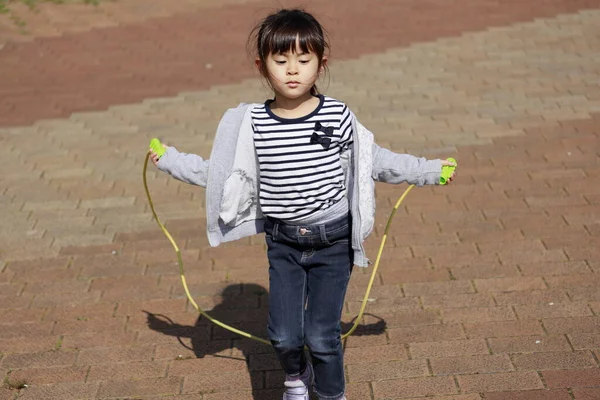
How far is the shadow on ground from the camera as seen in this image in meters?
4.15

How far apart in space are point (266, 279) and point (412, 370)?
47.1 inches

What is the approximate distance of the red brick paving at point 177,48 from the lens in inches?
338

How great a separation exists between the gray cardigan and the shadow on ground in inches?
32.5

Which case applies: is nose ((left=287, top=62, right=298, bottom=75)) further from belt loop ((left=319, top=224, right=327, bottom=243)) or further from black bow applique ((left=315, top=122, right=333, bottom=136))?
belt loop ((left=319, top=224, right=327, bottom=243))

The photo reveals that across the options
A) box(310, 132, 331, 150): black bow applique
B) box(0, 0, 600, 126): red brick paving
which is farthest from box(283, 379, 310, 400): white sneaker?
box(0, 0, 600, 126): red brick paving

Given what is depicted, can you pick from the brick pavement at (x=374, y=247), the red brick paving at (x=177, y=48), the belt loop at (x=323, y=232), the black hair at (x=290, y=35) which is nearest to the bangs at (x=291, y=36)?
the black hair at (x=290, y=35)

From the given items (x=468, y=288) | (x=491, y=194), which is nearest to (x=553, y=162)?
(x=491, y=194)

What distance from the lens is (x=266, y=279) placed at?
194 inches

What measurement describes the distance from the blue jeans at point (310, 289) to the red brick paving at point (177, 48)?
16.7ft

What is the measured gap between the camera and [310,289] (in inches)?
140

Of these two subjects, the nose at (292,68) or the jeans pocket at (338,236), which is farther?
the jeans pocket at (338,236)

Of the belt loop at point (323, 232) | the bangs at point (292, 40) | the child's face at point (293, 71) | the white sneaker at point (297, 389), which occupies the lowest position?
the white sneaker at point (297, 389)

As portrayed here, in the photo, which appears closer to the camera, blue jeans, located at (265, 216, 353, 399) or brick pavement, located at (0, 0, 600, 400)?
blue jeans, located at (265, 216, 353, 399)

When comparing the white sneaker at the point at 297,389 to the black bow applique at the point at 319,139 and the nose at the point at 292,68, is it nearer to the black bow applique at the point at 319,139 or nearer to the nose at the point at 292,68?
the black bow applique at the point at 319,139
